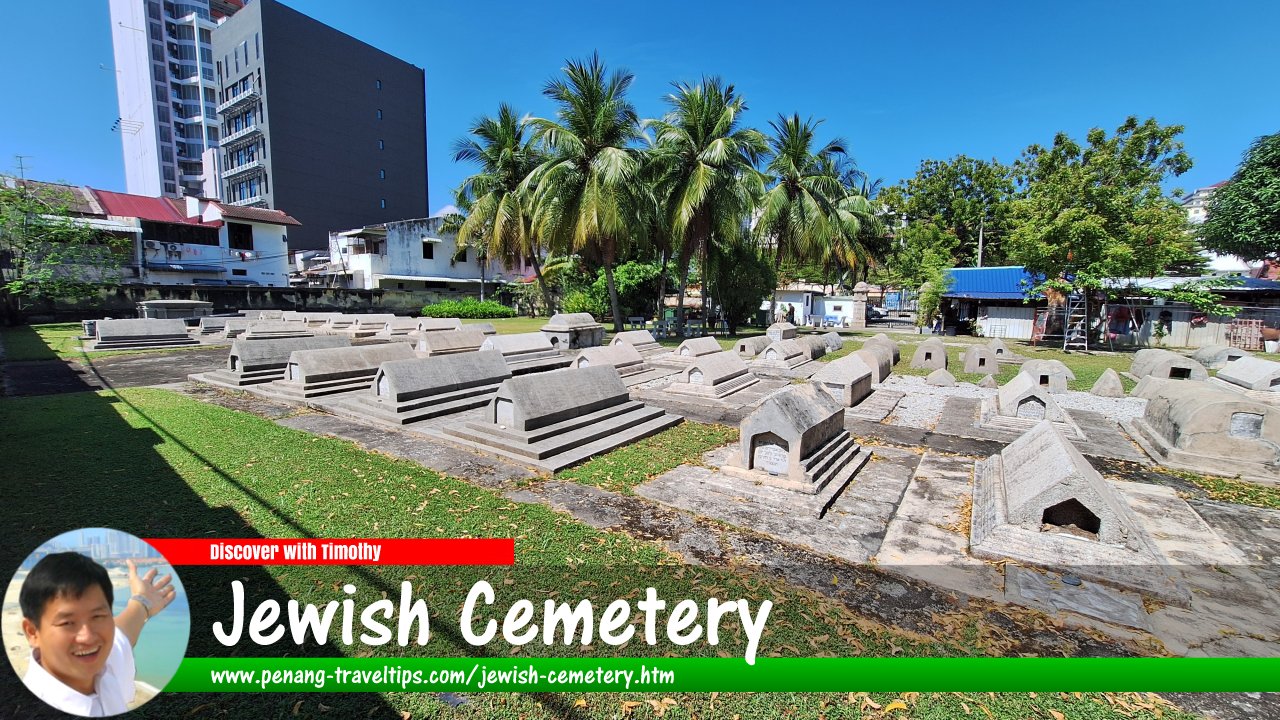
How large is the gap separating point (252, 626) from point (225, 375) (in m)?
11.9

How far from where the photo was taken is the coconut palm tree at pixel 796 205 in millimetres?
26297

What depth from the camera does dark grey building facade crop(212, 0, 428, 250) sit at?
45875 mm

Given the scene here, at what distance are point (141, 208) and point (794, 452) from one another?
4731 cm

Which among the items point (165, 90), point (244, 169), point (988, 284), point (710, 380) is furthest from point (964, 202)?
point (165, 90)

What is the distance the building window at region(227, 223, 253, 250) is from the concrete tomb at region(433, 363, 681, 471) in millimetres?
39259

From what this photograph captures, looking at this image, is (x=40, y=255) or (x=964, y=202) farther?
(x=964, y=202)

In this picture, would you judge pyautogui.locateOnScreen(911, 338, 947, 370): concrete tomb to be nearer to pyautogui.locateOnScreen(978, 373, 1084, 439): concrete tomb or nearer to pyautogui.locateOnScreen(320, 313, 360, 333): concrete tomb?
pyautogui.locateOnScreen(978, 373, 1084, 439): concrete tomb

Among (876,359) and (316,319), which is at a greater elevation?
(316,319)

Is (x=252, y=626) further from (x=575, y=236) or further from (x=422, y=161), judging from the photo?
(x=422, y=161)

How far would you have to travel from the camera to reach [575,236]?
21.2 metres

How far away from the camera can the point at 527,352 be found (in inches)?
656

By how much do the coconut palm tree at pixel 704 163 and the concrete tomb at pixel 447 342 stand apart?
9.76 metres

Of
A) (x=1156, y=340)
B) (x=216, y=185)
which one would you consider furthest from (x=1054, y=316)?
(x=216, y=185)

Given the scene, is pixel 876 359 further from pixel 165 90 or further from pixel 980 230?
pixel 165 90
